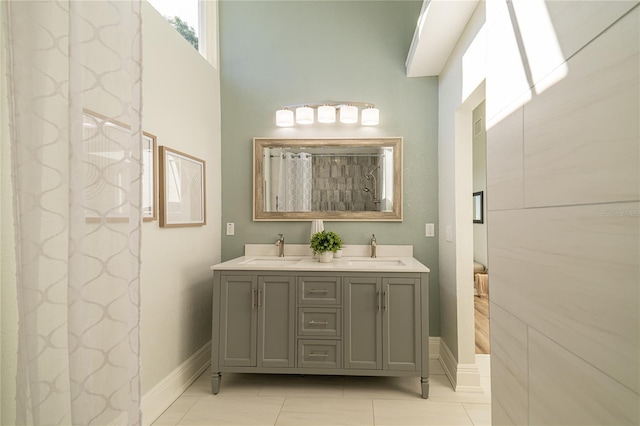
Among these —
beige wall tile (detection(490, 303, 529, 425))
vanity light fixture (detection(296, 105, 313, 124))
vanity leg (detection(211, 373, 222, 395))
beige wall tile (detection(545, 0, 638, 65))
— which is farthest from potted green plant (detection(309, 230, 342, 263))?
beige wall tile (detection(545, 0, 638, 65))

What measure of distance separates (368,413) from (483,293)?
343cm

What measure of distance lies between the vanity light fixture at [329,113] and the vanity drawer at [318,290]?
4.37 ft

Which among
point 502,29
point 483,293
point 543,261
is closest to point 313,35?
point 502,29

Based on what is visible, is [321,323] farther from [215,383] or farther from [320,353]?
[215,383]

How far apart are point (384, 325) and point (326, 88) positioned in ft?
6.50

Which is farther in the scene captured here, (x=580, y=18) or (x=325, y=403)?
(x=325, y=403)

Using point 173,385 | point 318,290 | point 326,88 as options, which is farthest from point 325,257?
point 326,88

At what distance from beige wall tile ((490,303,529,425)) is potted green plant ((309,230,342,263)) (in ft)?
5.27

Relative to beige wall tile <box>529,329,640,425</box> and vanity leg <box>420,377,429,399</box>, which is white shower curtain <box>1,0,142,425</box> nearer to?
beige wall tile <box>529,329,640,425</box>

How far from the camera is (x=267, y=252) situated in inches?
126

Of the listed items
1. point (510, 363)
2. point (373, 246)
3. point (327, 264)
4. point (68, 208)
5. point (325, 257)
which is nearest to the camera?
point (68, 208)

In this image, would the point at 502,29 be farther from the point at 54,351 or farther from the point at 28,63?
the point at 54,351

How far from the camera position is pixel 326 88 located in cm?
320

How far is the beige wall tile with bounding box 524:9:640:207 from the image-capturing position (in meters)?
0.61
